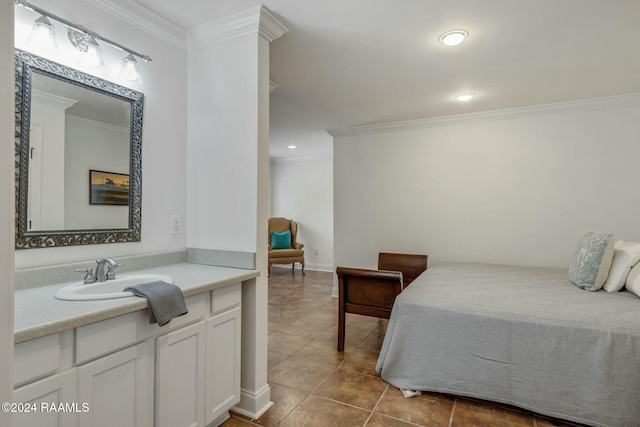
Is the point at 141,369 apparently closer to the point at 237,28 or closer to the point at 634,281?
the point at 237,28

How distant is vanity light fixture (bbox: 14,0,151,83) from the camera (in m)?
1.42

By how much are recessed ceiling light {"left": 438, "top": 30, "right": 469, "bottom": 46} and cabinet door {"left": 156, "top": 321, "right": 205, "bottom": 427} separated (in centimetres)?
227

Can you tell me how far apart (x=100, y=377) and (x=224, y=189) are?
115cm

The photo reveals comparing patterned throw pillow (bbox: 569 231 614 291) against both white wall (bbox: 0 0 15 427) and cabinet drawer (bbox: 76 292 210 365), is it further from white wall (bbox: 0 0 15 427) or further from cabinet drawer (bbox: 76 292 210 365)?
white wall (bbox: 0 0 15 427)

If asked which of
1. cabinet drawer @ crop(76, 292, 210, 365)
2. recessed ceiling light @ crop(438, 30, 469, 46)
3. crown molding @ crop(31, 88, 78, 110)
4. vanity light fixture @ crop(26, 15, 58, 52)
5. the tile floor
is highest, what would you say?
recessed ceiling light @ crop(438, 30, 469, 46)

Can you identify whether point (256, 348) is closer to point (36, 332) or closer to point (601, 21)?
point (36, 332)

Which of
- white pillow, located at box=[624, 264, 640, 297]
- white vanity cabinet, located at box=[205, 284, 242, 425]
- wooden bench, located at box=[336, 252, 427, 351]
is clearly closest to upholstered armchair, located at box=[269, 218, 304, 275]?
wooden bench, located at box=[336, 252, 427, 351]

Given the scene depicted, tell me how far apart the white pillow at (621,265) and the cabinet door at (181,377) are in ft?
9.20

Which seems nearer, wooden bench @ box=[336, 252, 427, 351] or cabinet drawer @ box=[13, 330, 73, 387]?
cabinet drawer @ box=[13, 330, 73, 387]

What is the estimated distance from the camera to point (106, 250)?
5.73ft

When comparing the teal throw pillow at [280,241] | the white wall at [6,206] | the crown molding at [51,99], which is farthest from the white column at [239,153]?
the teal throw pillow at [280,241]

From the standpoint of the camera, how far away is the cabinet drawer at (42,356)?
0.99 metres

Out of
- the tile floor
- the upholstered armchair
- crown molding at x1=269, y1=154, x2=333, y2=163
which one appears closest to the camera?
the tile floor

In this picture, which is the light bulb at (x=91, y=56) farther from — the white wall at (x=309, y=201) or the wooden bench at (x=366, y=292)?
the white wall at (x=309, y=201)
